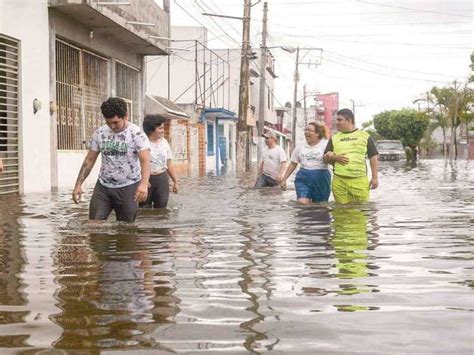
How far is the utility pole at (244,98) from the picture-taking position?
32.7 m

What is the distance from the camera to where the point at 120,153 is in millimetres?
8367

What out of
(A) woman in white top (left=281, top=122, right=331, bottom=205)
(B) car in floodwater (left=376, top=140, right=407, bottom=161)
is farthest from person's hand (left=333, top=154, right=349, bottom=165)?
(B) car in floodwater (left=376, top=140, right=407, bottom=161)

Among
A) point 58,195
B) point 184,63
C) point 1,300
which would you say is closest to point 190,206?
point 58,195

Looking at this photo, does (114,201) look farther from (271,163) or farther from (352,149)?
(271,163)

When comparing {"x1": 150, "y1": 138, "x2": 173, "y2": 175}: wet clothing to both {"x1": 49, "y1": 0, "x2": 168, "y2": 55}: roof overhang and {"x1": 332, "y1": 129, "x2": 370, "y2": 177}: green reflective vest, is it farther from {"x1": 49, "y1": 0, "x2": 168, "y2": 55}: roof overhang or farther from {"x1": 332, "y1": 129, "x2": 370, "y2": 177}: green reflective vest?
{"x1": 49, "y1": 0, "x2": 168, "y2": 55}: roof overhang

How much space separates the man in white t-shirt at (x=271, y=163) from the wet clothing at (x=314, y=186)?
11.0 feet

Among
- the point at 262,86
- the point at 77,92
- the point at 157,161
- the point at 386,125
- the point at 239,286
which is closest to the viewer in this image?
the point at 239,286

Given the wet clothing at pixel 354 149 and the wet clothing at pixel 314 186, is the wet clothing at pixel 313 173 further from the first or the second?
the wet clothing at pixel 354 149

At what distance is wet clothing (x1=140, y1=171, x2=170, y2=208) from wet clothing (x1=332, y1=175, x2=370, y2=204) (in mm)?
2329

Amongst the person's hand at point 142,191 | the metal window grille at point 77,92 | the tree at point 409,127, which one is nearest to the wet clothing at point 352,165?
the person's hand at point 142,191

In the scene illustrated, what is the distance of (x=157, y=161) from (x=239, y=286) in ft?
19.7

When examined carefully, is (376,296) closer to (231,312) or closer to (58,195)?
(231,312)

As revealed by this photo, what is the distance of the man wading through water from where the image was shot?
836 cm

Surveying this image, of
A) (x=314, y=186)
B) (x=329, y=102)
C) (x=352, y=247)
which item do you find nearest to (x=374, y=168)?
(x=314, y=186)
